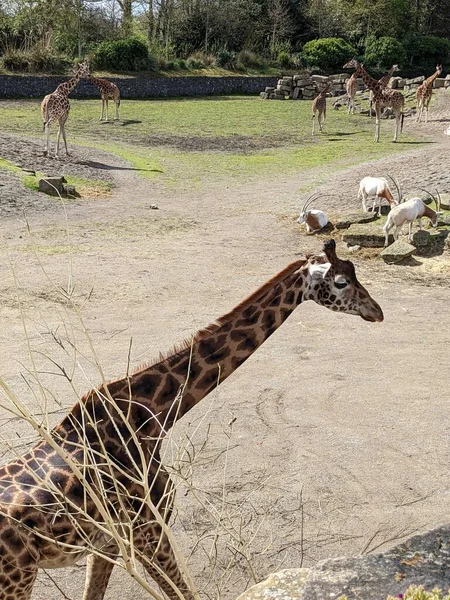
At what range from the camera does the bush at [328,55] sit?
1806 inches

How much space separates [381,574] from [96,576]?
232cm

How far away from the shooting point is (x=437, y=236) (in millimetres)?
14969

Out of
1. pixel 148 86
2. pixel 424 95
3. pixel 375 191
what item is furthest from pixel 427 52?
pixel 375 191

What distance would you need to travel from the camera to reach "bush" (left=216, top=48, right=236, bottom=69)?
44781mm

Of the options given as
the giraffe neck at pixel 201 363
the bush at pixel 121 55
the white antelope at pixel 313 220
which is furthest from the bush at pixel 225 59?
the giraffe neck at pixel 201 363

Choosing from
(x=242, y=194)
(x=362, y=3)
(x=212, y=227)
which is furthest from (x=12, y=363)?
(x=362, y=3)

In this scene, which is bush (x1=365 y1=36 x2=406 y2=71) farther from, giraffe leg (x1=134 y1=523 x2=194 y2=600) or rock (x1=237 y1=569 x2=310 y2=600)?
rock (x1=237 y1=569 x2=310 y2=600)

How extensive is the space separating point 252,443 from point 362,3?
4844 cm

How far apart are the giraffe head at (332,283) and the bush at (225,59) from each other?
1617 inches

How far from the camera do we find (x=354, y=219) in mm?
16344

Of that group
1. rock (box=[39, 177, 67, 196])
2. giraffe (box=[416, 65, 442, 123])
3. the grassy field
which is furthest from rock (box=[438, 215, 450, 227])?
giraffe (box=[416, 65, 442, 123])

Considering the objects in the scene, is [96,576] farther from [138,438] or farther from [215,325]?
[215,325]

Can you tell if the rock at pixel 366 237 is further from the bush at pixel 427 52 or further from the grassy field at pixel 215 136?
the bush at pixel 427 52

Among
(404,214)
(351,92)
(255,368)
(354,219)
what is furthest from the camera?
(351,92)
